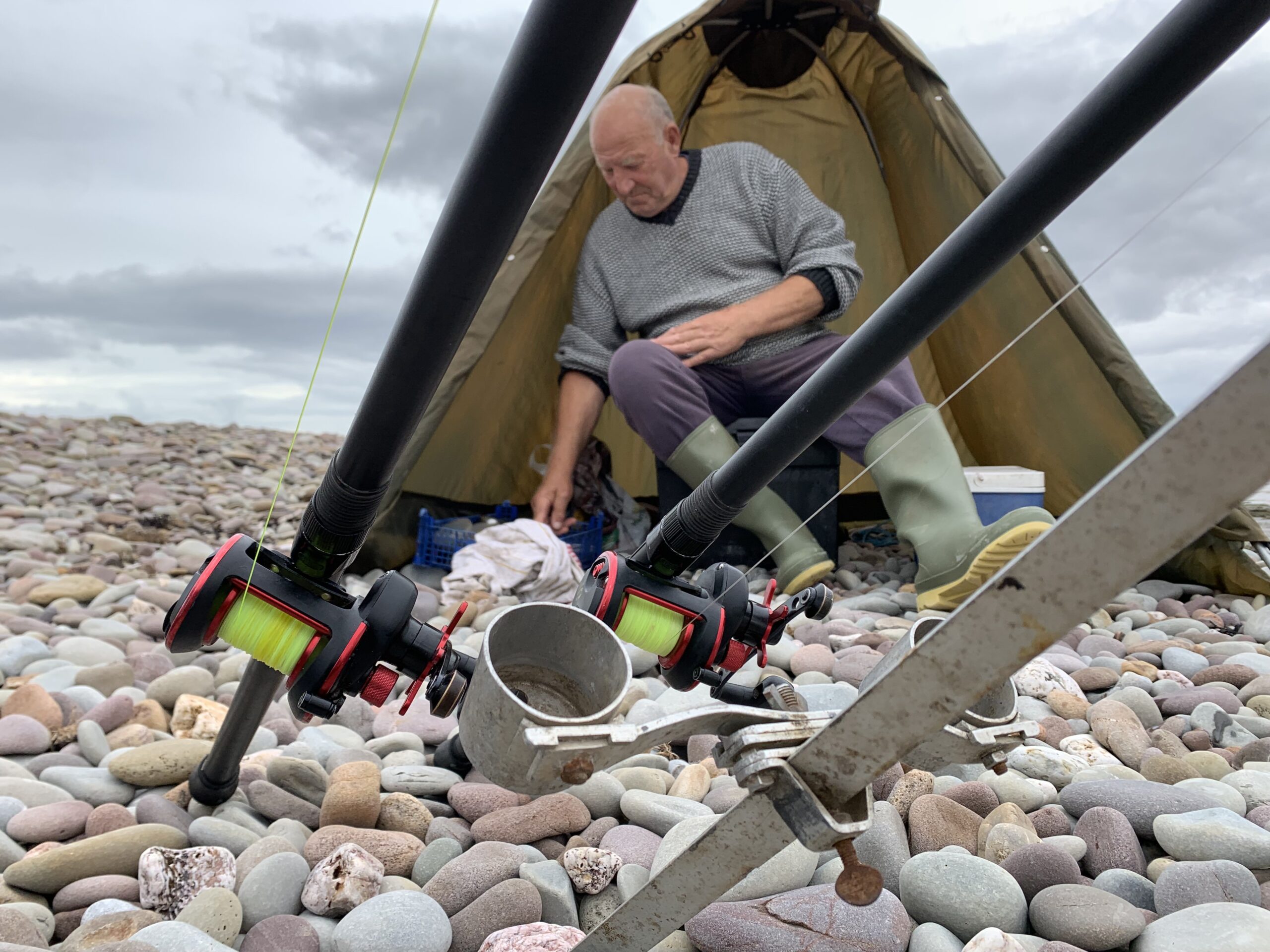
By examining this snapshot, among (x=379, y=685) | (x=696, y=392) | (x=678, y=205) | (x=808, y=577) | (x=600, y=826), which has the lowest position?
(x=808, y=577)

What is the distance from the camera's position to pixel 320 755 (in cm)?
155

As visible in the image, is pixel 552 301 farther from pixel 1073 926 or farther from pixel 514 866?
pixel 1073 926

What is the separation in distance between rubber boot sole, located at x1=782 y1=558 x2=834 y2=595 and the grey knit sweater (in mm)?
730

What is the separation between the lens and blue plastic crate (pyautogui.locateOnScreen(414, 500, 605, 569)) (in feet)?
9.95

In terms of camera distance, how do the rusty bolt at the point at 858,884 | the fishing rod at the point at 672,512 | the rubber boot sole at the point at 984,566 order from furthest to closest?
1. the rubber boot sole at the point at 984,566
2. the rusty bolt at the point at 858,884
3. the fishing rod at the point at 672,512

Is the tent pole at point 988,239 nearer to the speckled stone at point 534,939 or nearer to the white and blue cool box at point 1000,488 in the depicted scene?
the speckled stone at point 534,939

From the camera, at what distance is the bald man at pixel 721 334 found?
8.37 ft

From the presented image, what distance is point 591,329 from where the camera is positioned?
320cm

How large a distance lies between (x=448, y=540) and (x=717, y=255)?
4.16ft

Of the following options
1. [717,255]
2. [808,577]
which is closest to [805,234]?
[717,255]

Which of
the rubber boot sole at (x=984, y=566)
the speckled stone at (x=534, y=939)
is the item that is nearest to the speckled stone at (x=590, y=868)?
the speckled stone at (x=534, y=939)

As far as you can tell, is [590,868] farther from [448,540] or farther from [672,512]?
[448,540]

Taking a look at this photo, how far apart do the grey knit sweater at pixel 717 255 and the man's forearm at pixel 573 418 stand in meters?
0.05

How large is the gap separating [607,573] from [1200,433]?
0.60 metres
